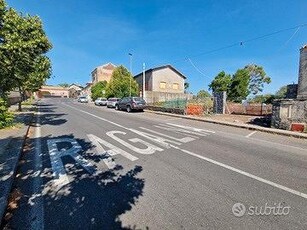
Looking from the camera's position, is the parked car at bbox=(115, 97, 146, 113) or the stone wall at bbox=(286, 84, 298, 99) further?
the parked car at bbox=(115, 97, 146, 113)

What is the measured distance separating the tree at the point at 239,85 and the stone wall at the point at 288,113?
38.8 metres

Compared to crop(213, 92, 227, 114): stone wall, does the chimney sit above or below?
above

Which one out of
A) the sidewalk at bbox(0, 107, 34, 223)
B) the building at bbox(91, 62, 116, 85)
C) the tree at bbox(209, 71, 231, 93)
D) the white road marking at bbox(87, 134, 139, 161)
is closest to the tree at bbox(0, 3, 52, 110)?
the sidewalk at bbox(0, 107, 34, 223)

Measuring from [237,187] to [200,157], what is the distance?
2263 mm

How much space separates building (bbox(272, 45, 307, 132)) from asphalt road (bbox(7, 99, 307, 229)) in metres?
6.16

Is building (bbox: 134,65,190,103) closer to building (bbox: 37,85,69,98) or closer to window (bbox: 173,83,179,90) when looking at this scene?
window (bbox: 173,83,179,90)

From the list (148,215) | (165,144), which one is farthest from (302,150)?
(148,215)

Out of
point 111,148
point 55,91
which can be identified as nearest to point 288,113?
point 111,148

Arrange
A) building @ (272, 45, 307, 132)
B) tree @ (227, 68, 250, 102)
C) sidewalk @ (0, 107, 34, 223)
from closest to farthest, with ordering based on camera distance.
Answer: sidewalk @ (0, 107, 34, 223), building @ (272, 45, 307, 132), tree @ (227, 68, 250, 102)

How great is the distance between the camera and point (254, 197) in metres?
4.31

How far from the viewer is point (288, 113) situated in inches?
535

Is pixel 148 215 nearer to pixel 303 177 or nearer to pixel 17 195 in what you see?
pixel 17 195

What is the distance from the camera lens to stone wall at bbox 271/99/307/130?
13.1 meters

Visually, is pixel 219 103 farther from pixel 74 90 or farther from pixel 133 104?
pixel 74 90
